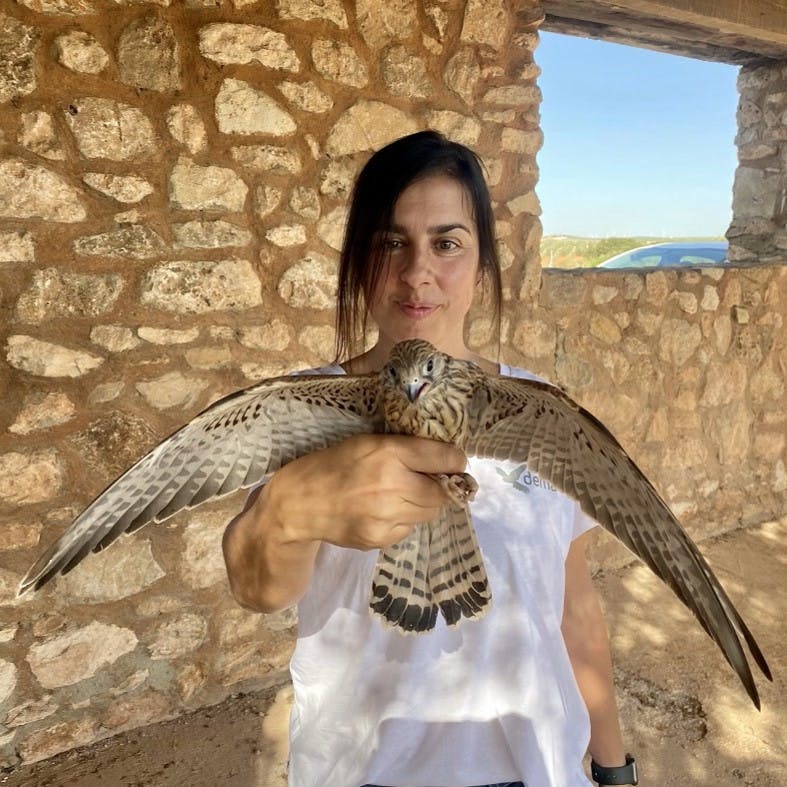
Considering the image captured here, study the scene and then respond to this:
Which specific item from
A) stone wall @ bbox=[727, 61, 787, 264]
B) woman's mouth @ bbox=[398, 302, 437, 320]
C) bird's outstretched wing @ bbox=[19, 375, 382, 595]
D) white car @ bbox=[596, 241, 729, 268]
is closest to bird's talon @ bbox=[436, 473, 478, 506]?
bird's outstretched wing @ bbox=[19, 375, 382, 595]

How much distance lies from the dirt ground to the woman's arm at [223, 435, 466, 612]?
203 centimetres

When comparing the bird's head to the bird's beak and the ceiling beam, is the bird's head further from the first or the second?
the ceiling beam

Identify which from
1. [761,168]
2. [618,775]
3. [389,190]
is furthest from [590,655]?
[761,168]

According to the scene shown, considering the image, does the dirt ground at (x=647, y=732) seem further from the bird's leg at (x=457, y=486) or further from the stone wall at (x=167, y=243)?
the bird's leg at (x=457, y=486)

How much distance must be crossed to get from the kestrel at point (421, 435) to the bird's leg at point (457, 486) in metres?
0.16

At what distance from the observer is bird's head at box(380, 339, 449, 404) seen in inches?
53.9

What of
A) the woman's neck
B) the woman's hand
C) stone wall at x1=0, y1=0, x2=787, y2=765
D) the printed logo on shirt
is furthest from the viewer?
stone wall at x1=0, y1=0, x2=787, y2=765

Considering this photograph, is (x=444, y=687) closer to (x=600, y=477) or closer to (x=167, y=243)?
(x=600, y=477)

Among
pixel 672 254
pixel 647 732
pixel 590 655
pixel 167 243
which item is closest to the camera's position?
pixel 590 655

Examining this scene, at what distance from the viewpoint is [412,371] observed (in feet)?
4.52

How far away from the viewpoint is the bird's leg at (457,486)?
1.19 m

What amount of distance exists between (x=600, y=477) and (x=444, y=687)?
52cm

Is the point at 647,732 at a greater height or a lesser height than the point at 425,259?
lesser

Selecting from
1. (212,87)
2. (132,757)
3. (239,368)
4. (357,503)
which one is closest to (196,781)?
(132,757)
